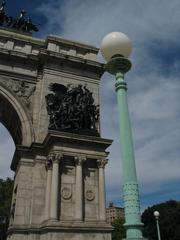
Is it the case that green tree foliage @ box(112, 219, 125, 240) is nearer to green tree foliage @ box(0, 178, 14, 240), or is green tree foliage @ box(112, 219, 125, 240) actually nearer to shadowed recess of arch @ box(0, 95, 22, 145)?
green tree foliage @ box(0, 178, 14, 240)

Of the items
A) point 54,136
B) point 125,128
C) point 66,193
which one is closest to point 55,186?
point 66,193

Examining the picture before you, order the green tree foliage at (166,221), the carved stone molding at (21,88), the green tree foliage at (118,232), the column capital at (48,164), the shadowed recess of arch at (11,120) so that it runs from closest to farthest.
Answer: the column capital at (48,164)
the shadowed recess of arch at (11,120)
the carved stone molding at (21,88)
the green tree foliage at (166,221)
the green tree foliage at (118,232)

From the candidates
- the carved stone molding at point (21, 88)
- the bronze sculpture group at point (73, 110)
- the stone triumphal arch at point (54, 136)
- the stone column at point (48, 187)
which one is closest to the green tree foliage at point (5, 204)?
the stone triumphal arch at point (54, 136)

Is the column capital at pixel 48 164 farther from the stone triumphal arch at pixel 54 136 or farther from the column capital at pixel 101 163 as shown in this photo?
the column capital at pixel 101 163

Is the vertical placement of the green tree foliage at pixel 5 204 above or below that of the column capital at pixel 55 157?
above

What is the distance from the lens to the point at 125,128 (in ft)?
22.9

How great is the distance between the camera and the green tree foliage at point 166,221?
162 feet

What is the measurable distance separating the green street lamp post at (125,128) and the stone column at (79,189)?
9.19 m

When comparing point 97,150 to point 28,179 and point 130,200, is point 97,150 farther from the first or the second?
point 130,200

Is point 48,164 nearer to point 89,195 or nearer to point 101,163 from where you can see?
point 89,195

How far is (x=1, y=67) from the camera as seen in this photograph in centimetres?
1944

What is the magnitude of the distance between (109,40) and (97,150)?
1020 centimetres

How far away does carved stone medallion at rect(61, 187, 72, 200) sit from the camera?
1584 cm

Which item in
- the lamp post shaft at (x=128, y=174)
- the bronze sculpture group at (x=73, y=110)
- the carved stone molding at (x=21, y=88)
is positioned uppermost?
the carved stone molding at (x=21, y=88)
